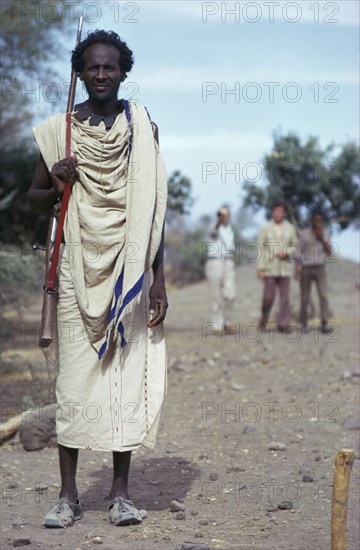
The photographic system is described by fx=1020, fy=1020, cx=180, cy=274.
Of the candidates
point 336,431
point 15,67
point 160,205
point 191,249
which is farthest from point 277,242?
point 191,249

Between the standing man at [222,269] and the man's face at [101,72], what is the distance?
9.91 m

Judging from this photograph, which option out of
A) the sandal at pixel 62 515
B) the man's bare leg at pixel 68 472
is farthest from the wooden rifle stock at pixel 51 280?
the sandal at pixel 62 515

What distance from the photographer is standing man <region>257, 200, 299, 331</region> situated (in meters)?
14.9

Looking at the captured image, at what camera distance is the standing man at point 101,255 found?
5.12 meters

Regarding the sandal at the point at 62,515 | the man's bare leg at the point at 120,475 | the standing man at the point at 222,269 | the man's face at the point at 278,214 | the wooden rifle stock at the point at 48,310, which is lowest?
the sandal at the point at 62,515

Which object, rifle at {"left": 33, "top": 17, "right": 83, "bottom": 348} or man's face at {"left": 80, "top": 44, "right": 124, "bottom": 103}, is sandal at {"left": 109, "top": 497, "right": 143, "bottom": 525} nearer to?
rifle at {"left": 33, "top": 17, "right": 83, "bottom": 348}

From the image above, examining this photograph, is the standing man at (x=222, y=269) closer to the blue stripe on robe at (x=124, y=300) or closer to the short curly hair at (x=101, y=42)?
the short curly hair at (x=101, y=42)

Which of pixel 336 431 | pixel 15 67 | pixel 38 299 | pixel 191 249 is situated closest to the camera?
pixel 336 431

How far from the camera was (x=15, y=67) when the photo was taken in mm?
13234

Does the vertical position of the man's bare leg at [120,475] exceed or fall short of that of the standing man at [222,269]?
it falls short

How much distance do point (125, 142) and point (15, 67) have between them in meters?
8.51

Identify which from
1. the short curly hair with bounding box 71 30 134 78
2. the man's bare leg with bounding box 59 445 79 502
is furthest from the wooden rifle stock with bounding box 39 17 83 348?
the man's bare leg with bounding box 59 445 79 502

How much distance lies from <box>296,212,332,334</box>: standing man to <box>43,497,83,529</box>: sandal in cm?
999

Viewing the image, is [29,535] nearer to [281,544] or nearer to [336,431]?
[281,544]
